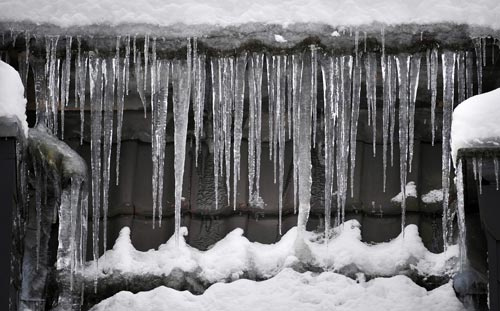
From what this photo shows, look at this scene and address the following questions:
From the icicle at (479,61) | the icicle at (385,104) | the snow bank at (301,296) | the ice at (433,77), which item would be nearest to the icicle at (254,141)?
the snow bank at (301,296)

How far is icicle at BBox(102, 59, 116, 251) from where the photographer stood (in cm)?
700

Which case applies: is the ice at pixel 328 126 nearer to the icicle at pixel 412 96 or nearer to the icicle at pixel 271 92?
the icicle at pixel 271 92

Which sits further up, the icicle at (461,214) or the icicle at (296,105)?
the icicle at (296,105)

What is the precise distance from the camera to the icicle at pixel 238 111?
701 cm

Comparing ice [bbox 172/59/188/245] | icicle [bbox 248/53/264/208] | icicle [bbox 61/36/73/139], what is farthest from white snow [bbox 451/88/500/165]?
icicle [bbox 61/36/73/139]

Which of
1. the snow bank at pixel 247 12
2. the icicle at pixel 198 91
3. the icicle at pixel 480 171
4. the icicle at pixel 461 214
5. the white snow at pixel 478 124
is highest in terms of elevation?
the snow bank at pixel 247 12

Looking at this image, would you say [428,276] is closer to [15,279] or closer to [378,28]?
[378,28]

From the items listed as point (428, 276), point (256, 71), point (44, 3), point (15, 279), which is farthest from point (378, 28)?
point (15, 279)

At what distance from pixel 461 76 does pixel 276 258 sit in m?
1.41

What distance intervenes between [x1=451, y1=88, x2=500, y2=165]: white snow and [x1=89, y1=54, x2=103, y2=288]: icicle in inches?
78.1

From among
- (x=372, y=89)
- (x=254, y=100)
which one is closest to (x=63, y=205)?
(x=254, y=100)

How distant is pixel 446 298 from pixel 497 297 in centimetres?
57

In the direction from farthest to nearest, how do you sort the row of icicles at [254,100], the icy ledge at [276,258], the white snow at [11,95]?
the row of icicles at [254,100] → the icy ledge at [276,258] → the white snow at [11,95]

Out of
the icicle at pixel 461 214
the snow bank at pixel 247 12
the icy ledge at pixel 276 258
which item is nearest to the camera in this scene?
the icicle at pixel 461 214
